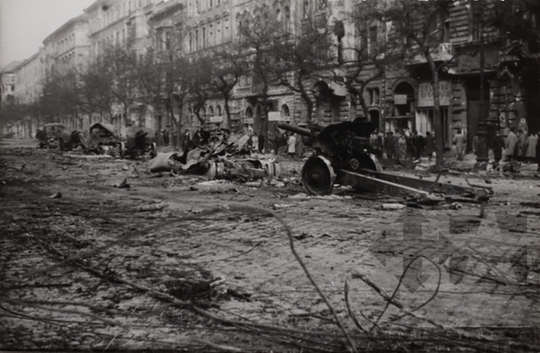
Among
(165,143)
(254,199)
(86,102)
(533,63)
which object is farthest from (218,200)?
(86,102)

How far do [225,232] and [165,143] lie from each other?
35.7 metres

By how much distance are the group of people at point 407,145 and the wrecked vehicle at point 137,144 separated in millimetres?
10796

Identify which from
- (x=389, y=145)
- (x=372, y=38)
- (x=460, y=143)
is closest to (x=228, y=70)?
(x=372, y=38)

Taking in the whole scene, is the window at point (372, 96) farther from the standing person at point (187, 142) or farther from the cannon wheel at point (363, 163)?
the cannon wheel at point (363, 163)

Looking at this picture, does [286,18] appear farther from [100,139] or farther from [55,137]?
[55,137]

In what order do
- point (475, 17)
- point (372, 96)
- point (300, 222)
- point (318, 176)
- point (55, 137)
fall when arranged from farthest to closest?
point (55, 137) < point (372, 96) < point (475, 17) < point (318, 176) < point (300, 222)

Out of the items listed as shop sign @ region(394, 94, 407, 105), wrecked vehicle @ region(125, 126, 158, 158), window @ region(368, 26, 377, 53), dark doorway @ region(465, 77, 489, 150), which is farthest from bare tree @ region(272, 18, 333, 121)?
wrecked vehicle @ region(125, 126, 158, 158)

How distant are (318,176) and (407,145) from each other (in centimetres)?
1623

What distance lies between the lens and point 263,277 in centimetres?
543

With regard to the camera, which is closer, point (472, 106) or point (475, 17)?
point (475, 17)

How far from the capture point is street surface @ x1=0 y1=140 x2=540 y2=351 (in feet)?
12.8

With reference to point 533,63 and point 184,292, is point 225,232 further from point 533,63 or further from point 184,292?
point 533,63

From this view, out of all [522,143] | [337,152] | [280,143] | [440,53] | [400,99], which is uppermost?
[440,53]

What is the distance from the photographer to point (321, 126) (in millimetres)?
12195
